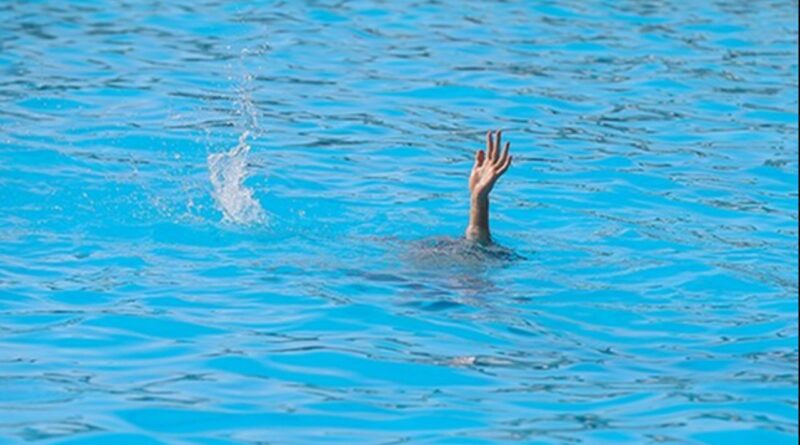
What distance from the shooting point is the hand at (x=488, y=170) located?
27.7 ft

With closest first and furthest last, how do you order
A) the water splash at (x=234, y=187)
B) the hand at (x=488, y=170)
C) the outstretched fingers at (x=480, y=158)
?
the hand at (x=488, y=170) → the outstretched fingers at (x=480, y=158) → the water splash at (x=234, y=187)

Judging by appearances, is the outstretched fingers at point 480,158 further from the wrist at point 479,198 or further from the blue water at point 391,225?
the blue water at point 391,225

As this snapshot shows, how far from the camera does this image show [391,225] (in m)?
9.33

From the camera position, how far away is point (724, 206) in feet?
32.4

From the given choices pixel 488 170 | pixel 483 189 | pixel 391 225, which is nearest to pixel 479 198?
pixel 483 189

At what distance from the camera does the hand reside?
844 cm

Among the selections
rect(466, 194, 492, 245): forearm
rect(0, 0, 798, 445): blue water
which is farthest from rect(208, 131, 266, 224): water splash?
rect(466, 194, 492, 245): forearm

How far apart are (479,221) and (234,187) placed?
6.69 ft

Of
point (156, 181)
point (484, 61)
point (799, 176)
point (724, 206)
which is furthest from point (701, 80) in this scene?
point (156, 181)

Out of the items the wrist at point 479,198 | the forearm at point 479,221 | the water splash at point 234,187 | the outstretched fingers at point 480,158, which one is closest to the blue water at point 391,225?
the water splash at point 234,187

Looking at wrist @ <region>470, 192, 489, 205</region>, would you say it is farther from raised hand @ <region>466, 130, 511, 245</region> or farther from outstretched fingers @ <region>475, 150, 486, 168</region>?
outstretched fingers @ <region>475, 150, 486, 168</region>

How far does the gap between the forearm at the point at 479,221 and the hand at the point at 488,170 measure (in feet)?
0.08

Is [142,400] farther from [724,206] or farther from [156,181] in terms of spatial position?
[724,206]

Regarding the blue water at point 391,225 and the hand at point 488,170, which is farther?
the hand at point 488,170
